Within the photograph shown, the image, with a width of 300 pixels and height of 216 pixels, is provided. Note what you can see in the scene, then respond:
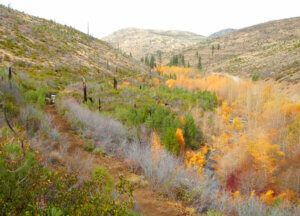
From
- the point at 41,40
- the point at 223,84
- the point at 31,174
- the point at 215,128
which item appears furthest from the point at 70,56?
the point at 31,174

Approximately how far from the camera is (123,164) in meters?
5.38

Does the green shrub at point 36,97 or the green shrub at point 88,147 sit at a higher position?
the green shrub at point 36,97

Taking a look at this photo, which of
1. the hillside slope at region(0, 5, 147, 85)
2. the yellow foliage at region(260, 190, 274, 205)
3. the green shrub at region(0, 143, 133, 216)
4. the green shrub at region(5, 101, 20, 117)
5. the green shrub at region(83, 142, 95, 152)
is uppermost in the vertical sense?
the hillside slope at region(0, 5, 147, 85)

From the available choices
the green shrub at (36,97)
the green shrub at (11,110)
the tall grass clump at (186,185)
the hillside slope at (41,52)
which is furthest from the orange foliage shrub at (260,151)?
the hillside slope at (41,52)

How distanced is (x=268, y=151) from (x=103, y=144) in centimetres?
527

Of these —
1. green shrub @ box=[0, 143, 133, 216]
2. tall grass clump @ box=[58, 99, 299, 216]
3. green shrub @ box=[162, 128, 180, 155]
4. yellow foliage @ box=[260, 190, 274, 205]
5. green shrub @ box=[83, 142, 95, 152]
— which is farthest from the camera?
green shrub @ box=[162, 128, 180, 155]

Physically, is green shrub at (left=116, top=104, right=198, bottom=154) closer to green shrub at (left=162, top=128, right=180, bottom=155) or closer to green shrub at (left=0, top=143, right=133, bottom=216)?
green shrub at (left=162, top=128, right=180, bottom=155)

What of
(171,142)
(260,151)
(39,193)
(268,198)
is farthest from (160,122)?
(39,193)

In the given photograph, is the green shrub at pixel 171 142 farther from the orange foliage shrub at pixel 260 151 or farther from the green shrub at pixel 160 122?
the green shrub at pixel 160 122

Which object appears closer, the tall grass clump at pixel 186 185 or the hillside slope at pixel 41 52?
the tall grass clump at pixel 186 185

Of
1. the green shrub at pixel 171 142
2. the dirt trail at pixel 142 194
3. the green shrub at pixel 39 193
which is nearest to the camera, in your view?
the green shrub at pixel 39 193

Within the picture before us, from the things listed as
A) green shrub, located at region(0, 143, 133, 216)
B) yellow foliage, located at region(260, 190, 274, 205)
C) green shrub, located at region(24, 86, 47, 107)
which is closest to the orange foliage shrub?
yellow foliage, located at region(260, 190, 274, 205)

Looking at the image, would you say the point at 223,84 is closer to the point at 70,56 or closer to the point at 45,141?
the point at 45,141

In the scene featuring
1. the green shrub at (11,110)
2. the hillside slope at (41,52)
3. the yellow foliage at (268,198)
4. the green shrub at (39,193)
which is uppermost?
the hillside slope at (41,52)
